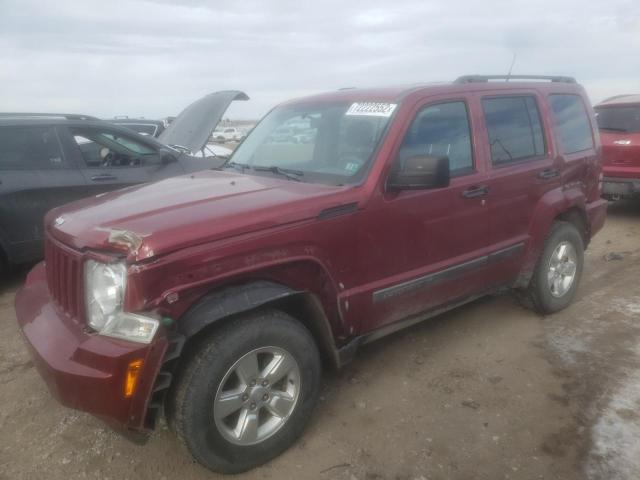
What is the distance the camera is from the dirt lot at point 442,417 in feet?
8.80

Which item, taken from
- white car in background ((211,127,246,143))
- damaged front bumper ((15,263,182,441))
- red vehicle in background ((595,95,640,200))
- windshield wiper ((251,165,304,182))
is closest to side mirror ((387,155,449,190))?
windshield wiper ((251,165,304,182))

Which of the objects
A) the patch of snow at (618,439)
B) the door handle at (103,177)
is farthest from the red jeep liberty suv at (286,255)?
the door handle at (103,177)

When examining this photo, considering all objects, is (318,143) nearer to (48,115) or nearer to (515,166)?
(515,166)

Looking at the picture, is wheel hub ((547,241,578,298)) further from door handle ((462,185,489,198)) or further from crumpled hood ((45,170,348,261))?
crumpled hood ((45,170,348,261))

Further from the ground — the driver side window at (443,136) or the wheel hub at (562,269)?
the driver side window at (443,136)

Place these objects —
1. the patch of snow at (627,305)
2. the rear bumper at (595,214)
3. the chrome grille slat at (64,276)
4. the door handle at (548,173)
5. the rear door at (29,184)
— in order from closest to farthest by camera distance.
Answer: the chrome grille slat at (64,276) → the door handle at (548,173) → the patch of snow at (627,305) → the rear bumper at (595,214) → the rear door at (29,184)

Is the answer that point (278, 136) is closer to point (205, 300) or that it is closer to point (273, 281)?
point (273, 281)

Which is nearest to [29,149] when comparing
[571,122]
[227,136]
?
[571,122]

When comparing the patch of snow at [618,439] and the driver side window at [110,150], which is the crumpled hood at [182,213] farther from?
the driver side window at [110,150]

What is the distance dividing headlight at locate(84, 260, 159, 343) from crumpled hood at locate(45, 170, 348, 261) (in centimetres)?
11

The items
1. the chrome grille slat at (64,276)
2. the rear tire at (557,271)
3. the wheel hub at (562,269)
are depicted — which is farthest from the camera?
the wheel hub at (562,269)

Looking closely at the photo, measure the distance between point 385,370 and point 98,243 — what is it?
214 cm

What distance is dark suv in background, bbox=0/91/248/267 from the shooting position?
512cm

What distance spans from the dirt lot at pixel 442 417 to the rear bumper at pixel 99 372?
0.59 m
